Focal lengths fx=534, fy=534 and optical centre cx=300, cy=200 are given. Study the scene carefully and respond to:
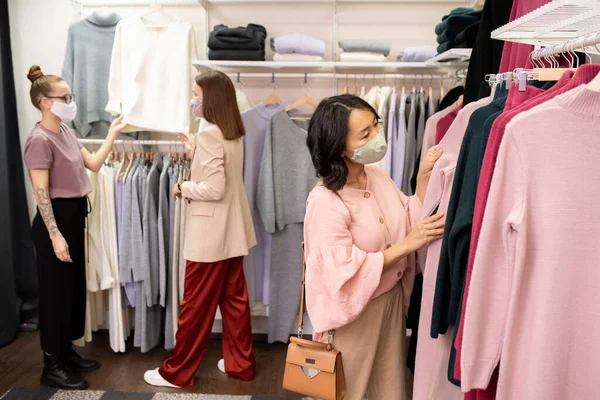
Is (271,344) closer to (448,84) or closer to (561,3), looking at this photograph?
(448,84)

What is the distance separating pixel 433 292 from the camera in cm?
163

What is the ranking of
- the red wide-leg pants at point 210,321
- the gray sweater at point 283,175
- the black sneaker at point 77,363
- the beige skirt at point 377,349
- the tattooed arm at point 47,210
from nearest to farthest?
1. the beige skirt at point 377,349
2. the tattooed arm at point 47,210
3. the red wide-leg pants at point 210,321
4. the black sneaker at point 77,363
5. the gray sweater at point 283,175

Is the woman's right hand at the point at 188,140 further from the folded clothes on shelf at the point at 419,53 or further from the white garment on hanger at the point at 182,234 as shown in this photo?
the folded clothes on shelf at the point at 419,53

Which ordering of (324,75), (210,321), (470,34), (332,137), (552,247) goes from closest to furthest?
(552,247) < (332,137) < (470,34) < (210,321) < (324,75)

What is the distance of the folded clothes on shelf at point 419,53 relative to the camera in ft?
10.2

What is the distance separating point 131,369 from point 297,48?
2089 mm

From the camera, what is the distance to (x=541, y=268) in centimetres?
116

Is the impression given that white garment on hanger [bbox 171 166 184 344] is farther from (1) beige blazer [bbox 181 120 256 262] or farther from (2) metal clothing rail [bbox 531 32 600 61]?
(2) metal clothing rail [bbox 531 32 600 61]

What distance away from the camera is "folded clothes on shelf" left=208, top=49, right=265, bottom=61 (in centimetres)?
311

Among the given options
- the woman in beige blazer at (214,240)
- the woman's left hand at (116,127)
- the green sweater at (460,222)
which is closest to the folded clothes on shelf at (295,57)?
the woman in beige blazer at (214,240)

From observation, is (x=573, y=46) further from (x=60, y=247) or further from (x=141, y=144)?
(x=141, y=144)

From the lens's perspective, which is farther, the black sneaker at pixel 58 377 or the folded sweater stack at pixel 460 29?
the black sneaker at pixel 58 377

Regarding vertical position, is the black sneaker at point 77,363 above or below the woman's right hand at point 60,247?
below

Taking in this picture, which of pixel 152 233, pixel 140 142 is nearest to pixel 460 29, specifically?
pixel 140 142
